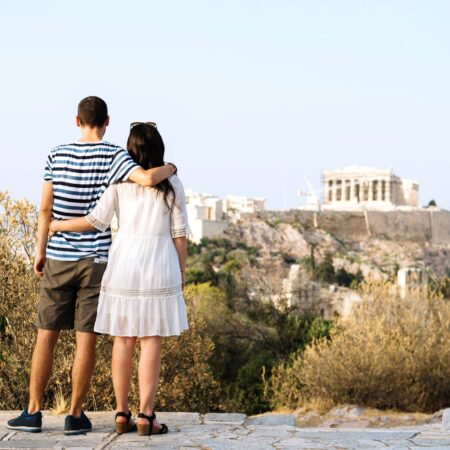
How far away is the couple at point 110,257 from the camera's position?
11.8 feet

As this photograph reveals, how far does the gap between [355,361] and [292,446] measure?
7.60 meters

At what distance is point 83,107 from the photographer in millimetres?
3686

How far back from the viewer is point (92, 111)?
3672 mm

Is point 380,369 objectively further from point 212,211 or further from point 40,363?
point 212,211

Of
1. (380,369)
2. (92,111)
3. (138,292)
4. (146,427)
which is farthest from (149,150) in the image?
(380,369)

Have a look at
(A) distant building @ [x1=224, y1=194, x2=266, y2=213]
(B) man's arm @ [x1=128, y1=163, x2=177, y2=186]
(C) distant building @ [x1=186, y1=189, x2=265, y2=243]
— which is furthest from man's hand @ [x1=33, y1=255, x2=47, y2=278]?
(A) distant building @ [x1=224, y1=194, x2=266, y2=213]

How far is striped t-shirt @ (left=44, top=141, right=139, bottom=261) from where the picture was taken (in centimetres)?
365

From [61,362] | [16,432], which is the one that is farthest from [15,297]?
[16,432]

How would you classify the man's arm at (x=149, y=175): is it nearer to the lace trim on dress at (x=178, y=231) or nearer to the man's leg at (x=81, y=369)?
the lace trim on dress at (x=178, y=231)

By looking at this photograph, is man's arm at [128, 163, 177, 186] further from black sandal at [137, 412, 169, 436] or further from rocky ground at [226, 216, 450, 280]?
rocky ground at [226, 216, 450, 280]

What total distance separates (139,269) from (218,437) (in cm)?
84

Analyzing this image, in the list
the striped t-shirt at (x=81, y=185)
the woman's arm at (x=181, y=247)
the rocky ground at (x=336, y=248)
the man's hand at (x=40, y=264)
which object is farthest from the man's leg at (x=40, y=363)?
the rocky ground at (x=336, y=248)

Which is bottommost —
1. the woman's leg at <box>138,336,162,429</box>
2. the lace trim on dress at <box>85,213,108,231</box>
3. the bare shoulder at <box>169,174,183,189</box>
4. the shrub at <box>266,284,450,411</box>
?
the shrub at <box>266,284,450,411</box>

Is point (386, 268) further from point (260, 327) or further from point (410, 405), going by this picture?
point (410, 405)
